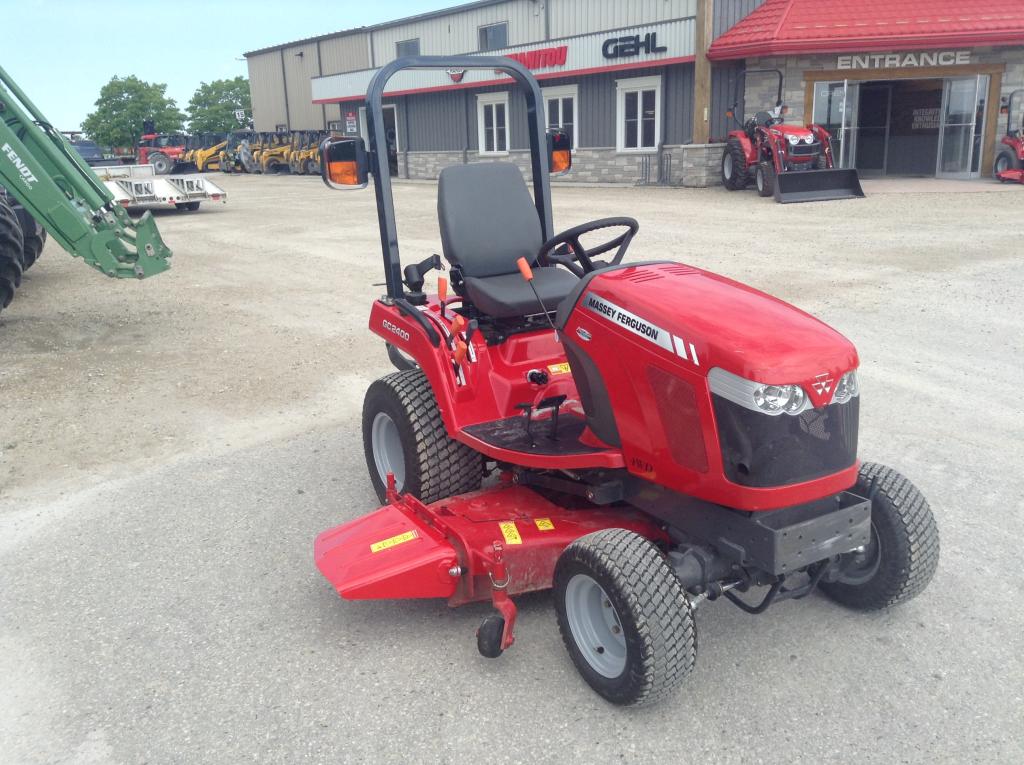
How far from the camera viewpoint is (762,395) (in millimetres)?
2486

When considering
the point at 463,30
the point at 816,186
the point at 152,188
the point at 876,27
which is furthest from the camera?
the point at 463,30

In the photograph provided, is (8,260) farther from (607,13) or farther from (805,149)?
(607,13)

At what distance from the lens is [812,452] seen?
260 cm

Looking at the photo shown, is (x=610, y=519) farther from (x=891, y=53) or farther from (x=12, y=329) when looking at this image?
(x=891, y=53)

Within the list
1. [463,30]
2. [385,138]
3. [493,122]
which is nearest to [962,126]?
[493,122]

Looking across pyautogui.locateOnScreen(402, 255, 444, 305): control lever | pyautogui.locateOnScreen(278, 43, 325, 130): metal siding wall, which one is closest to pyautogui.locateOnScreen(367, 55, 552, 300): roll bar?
pyautogui.locateOnScreen(402, 255, 444, 305): control lever

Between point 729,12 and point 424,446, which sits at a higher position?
point 729,12

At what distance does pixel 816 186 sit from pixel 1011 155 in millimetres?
4698

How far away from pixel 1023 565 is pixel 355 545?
2549 millimetres

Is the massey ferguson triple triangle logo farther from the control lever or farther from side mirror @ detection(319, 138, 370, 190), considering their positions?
side mirror @ detection(319, 138, 370, 190)

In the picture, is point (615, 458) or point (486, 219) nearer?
point (615, 458)

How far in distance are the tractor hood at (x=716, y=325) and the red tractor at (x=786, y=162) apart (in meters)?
13.4

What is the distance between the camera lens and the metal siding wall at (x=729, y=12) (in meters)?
19.2

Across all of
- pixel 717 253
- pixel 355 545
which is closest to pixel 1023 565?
pixel 355 545
